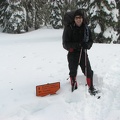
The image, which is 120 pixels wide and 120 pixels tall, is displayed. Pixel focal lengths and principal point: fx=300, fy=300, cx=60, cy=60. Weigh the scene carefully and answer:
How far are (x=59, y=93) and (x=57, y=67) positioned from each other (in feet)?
9.62

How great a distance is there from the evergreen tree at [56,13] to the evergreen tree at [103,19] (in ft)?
53.3

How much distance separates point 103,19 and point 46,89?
558 inches

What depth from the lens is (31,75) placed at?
352 inches

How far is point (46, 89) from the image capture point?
6879mm

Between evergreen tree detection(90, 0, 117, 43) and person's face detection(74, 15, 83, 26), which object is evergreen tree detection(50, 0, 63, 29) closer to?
evergreen tree detection(90, 0, 117, 43)

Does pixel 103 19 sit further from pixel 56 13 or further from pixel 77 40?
pixel 56 13

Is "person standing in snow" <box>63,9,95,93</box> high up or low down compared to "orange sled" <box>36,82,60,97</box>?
up

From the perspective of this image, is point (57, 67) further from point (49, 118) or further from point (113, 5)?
point (113, 5)

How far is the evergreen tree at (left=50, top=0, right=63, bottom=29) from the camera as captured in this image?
36500mm

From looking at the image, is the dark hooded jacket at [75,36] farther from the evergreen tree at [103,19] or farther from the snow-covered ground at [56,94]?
the evergreen tree at [103,19]

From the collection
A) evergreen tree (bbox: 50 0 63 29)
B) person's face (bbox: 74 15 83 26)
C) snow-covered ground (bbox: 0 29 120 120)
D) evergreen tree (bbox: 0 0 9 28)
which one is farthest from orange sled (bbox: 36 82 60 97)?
evergreen tree (bbox: 50 0 63 29)

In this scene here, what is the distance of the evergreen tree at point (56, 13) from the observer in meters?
36.5

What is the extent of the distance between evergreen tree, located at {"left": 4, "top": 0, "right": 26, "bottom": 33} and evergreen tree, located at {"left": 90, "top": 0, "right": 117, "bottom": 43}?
13.5 metres

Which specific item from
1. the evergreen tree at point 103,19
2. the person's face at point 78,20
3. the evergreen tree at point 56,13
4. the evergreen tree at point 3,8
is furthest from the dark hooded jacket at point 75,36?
the evergreen tree at point 56,13
